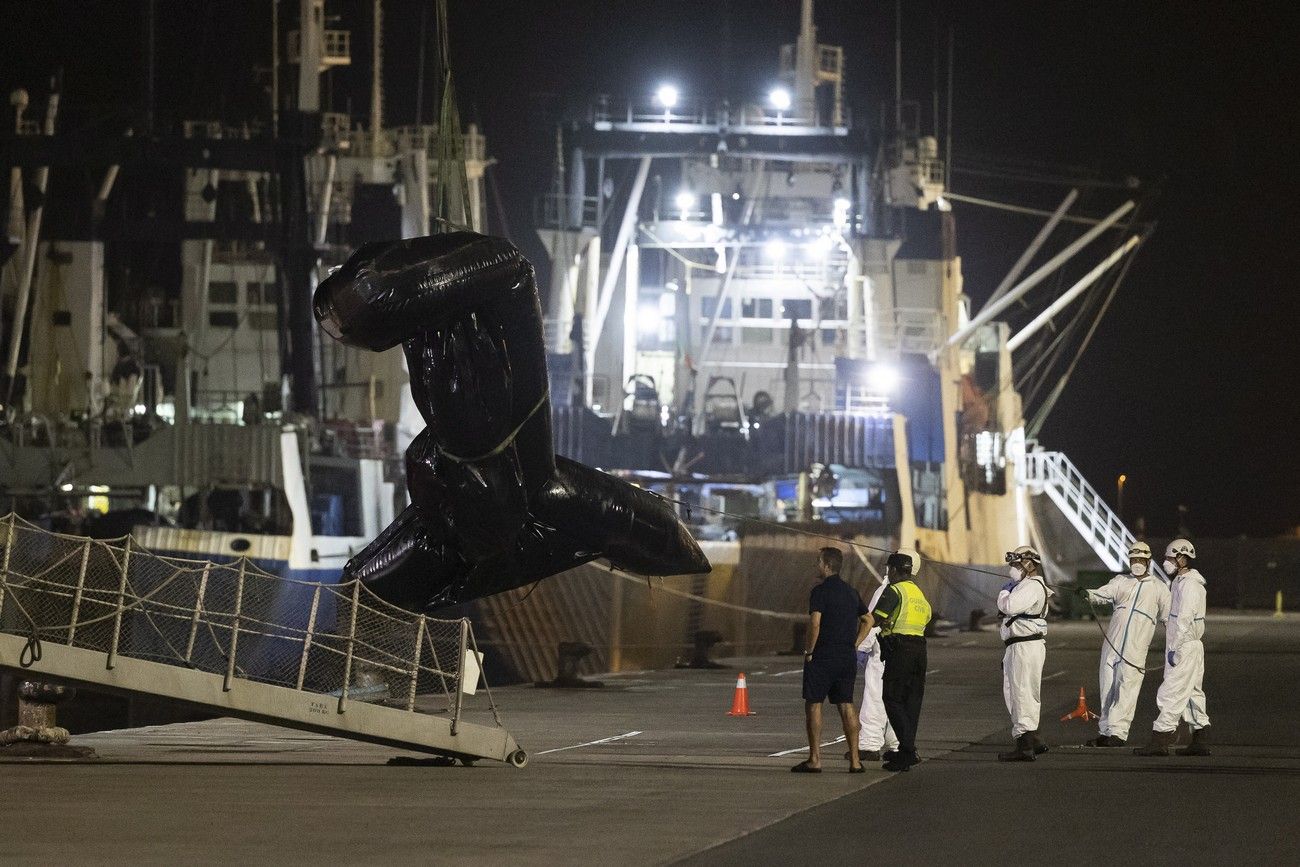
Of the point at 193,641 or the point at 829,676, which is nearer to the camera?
the point at 193,641

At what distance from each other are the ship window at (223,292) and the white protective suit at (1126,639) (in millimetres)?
38955

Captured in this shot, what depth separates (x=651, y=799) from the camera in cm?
1095

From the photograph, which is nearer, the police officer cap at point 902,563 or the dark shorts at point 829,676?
the dark shorts at point 829,676

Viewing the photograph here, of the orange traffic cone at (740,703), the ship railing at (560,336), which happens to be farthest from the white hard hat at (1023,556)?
the ship railing at (560,336)

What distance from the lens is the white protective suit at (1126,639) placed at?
14.8 metres

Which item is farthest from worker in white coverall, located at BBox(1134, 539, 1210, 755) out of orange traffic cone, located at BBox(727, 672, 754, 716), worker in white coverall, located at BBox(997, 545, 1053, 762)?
orange traffic cone, located at BBox(727, 672, 754, 716)

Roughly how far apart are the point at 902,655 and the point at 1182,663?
2.92m

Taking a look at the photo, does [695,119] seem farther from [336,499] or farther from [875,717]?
[875,717]

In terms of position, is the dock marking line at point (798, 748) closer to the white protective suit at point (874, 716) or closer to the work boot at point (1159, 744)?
the white protective suit at point (874, 716)

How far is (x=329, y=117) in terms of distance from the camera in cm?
4875

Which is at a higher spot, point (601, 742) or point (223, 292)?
point (223, 292)

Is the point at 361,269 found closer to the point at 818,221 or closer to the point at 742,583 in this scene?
the point at 742,583

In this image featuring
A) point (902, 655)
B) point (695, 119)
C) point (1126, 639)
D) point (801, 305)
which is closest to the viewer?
point (902, 655)

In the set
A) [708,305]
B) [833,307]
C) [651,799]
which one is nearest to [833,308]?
[833,307]
